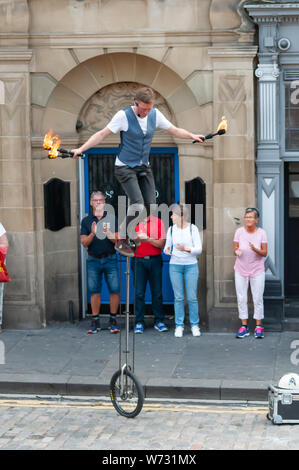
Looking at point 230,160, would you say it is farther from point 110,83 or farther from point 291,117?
point 110,83

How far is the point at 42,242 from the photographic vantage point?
46.9 feet

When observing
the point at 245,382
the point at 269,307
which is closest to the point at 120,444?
the point at 245,382

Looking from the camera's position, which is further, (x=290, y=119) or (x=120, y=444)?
(x=290, y=119)

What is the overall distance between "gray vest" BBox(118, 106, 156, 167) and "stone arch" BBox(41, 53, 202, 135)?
481cm

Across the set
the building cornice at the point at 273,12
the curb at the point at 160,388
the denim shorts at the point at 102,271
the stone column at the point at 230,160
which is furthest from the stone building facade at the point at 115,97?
the curb at the point at 160,388

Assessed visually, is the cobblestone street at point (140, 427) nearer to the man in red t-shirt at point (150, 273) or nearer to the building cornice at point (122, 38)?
the man in red t-shirt at point (150, 273)

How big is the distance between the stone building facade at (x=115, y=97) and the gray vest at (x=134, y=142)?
14.9 feet

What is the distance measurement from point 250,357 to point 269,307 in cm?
155

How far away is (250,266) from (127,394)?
4070mm

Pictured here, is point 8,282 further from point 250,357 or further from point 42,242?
point 250,357

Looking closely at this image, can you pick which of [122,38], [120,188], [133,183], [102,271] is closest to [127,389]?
[133,183]

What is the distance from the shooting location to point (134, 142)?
9.14 metres

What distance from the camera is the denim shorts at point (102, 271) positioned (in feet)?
45.8

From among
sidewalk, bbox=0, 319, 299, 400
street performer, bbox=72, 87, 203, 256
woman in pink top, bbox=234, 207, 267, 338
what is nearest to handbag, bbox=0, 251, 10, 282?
sidewalk, bbox=0, 319, 299, 400
